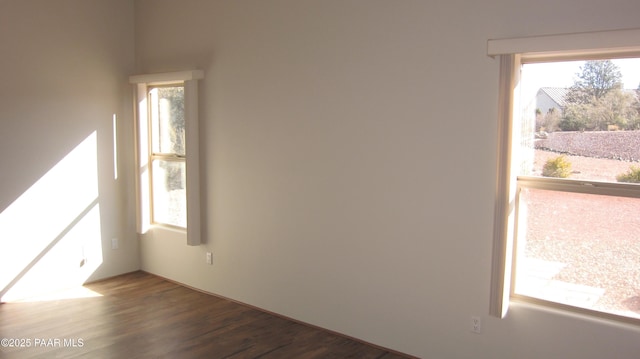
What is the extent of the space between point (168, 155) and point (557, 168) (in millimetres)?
3603

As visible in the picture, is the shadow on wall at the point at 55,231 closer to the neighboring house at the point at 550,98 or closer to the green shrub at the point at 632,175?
the neighboring house at the point at 550,98

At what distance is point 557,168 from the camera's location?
2.87 m

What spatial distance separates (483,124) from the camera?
117 inches

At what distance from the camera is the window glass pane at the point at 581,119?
2.64 metres

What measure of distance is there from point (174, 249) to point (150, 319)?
104cm

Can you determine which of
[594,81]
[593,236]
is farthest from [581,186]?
[594,81]

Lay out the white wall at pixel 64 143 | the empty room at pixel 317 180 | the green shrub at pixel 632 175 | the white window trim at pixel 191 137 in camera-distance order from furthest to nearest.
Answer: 1. the white window trim at pixel 191 137
2. the white wall at pixel 64 143
3. the empty room at pixel 317 180
4. the green shrub at pixel 632 175

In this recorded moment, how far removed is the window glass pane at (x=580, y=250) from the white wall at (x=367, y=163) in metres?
0.17

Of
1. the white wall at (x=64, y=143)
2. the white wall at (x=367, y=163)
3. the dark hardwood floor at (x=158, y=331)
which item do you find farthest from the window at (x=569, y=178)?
the white wall at (x=64, y=143)

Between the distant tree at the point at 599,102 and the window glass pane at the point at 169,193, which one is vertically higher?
the distant tree at the point at 599,102

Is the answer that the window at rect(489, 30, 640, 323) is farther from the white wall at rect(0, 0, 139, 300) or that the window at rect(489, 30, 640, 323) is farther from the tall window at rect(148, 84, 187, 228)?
the white wall at rect(0, 0, 139, 300)

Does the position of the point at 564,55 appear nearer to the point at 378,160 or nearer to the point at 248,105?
the point at 378,160

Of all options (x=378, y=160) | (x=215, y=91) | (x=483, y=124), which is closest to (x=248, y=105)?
(x=215, y=91)

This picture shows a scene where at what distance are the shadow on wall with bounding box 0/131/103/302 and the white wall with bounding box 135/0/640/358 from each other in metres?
1.16
